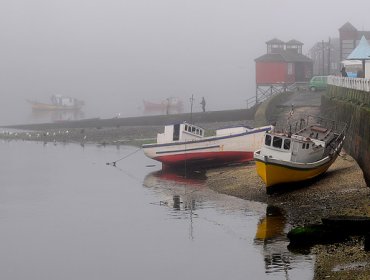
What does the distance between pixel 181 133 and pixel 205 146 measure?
6.66ft

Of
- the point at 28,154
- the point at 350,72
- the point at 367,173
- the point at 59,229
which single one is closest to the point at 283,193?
the point at 367,173

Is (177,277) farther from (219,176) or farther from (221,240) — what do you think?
(219,176)

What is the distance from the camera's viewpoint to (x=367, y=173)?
3466cm

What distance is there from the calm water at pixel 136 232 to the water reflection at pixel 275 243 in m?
0.04

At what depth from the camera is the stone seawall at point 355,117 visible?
36.2 m

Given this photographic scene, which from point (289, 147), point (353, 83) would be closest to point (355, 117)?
point (353, 83)

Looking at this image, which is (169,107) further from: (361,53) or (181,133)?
(181,133)

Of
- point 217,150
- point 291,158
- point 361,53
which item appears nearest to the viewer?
point 291,158

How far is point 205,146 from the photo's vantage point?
50531 mm

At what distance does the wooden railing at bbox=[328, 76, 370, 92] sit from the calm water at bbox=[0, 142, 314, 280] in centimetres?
1047

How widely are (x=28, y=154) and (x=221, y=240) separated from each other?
40.3 metres

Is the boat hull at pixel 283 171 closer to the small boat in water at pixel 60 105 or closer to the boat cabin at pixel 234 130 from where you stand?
the boat cabin at pixel 234 130

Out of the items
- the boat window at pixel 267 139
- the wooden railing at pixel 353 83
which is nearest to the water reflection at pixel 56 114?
the wooden railing at pixel 353 83

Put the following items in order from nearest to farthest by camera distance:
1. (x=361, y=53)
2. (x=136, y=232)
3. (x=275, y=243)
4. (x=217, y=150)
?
1. (x=275, y=243)
2. (x=136, y=232)
3. (x=217, y=150)
4. (x=361, y=53)
